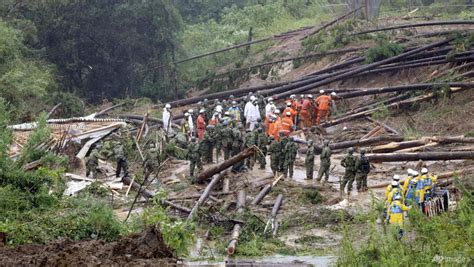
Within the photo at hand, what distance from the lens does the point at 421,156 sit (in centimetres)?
2684

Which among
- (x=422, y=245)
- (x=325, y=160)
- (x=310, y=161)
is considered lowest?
(x=310, y=161)

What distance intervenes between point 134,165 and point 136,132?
13.3 feet

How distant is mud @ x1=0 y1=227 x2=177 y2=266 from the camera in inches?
611

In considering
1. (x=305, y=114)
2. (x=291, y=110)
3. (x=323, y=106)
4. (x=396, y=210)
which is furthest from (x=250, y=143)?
(x=396, y=210)

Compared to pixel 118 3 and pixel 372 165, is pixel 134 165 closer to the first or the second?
pixel 372 165

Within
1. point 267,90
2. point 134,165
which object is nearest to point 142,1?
point 267,90

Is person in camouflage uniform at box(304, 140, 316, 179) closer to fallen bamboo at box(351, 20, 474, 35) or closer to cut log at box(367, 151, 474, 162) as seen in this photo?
cut log at box(367, 151, 474, 162)

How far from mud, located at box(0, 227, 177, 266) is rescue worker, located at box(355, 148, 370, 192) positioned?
9021mm

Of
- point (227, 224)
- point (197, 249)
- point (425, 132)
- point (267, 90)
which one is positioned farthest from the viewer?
point (267, 90)

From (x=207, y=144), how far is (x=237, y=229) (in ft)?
24.8

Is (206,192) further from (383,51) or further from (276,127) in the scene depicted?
(383,51)

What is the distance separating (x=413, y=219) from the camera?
1670 cm

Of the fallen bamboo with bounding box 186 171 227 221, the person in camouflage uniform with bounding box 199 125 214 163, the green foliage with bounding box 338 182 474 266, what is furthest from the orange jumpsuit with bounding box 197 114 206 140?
the green foliage with bounding box 338 182 474 266

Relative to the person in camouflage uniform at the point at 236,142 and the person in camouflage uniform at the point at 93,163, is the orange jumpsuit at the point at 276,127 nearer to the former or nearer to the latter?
the person in camouflage uniform at the point at 236,142
